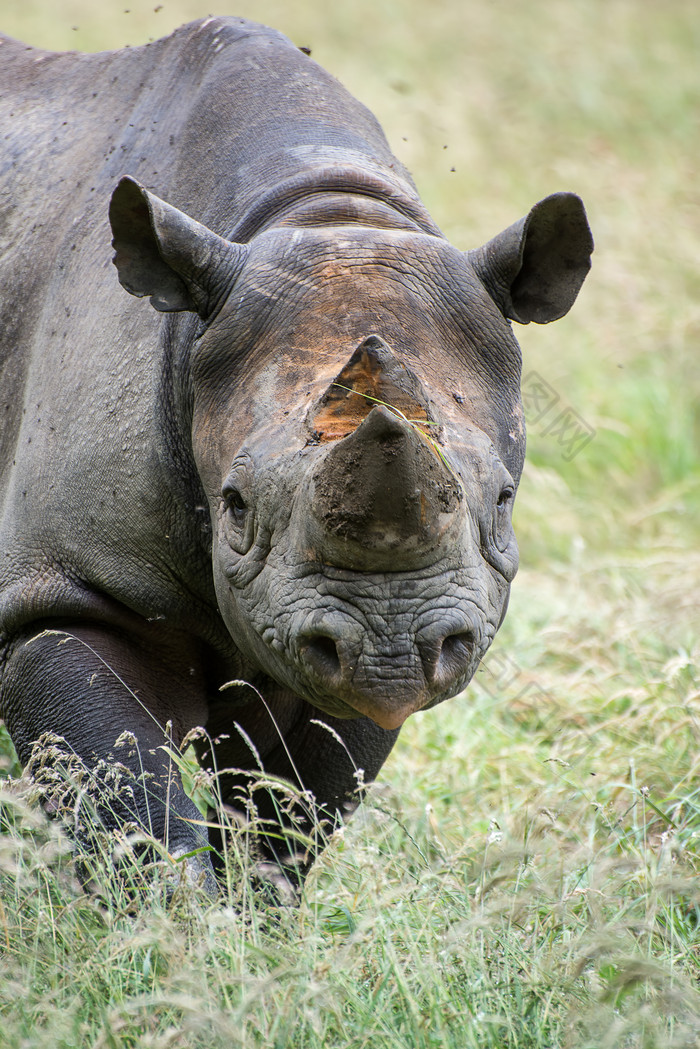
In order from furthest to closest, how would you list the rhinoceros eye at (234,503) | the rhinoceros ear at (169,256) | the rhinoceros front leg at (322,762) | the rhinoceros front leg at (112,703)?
the rhinoceros front leg at (322,762) → the rhinoceros front leg at (112,703) → the rhinoceros ear at (169,256) → the rhinoceros eye at (234,503)

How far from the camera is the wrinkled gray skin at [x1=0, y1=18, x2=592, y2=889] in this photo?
283 centimetres

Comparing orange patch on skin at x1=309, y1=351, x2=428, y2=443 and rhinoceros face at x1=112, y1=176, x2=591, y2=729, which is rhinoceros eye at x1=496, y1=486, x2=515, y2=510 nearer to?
rhinoceros face at x1=112, y1=176, x2=591, y2=729

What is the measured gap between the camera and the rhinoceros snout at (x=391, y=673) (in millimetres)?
2783

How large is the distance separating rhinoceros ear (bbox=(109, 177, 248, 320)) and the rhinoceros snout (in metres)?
1.11

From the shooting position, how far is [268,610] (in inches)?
120

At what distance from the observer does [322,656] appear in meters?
2.90

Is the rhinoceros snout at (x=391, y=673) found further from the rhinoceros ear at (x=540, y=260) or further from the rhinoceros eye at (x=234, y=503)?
the rhinoceros ear at (x=540, y=260)

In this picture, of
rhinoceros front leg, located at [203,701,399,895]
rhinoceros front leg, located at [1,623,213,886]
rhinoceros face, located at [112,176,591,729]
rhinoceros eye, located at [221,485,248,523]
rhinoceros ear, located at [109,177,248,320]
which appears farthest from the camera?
rhinoceros front leg, located at [203,701,399,895]

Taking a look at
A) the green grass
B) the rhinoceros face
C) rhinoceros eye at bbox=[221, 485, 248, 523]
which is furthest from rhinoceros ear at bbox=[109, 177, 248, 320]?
the green grass

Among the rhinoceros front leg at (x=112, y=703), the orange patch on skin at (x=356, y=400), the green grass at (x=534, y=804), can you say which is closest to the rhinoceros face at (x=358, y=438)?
the orange patch on skin at (x=356, y=400)

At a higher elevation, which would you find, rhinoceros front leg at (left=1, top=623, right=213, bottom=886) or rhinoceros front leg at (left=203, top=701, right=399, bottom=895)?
rhinoceros front leg at (left=1, top=623, right=213, bottom=886)

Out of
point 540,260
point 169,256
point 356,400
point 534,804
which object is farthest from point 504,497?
point 534,804

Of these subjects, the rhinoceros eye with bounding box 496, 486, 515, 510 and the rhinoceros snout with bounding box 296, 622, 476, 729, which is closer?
the rhinoceros snout with bounding box 296, 622, 476, 729

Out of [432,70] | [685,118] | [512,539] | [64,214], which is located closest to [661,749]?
[512,539]
